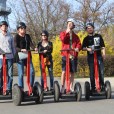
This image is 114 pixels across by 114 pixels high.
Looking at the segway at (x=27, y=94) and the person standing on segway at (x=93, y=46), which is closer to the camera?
the segway at (x=27, y=94)

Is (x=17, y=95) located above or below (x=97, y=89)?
below

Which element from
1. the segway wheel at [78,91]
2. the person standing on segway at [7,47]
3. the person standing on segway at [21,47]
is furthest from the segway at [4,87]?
the segway wheel at [78,91]

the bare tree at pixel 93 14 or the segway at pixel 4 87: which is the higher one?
the bare tree at pixel 93 14

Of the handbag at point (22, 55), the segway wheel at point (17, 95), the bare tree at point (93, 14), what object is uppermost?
the bare tree at point (93, 14)

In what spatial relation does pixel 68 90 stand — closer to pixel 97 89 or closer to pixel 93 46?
pixel 97 89

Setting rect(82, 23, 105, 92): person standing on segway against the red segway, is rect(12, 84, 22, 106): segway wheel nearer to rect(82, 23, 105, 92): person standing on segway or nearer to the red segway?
the red segway

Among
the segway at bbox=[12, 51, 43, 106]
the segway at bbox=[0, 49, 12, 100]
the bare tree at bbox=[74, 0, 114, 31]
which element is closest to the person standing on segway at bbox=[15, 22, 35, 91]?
the segway at bbox=[12, 51, 43, 106]

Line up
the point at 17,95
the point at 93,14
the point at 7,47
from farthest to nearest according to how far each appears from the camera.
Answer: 1. the point at 93,14
2. the point at 7,47
3. the point at 17,95

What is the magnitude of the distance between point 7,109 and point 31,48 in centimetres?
192

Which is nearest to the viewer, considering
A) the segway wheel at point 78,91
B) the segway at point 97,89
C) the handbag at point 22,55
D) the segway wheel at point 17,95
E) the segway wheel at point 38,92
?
the segway wheel at point 17,95

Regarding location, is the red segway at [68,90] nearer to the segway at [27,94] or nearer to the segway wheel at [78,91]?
the segway wheel at [78,91]

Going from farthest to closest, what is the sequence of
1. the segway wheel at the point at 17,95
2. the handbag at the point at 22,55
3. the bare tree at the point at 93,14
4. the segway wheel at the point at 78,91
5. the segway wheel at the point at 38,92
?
the bare tree at the point at 93,14, the handbag at the point at 22,55, the segway wheel at the point at 78,91, the segway wheel at the point at 38,92, the segway wheel at the point at 17,95

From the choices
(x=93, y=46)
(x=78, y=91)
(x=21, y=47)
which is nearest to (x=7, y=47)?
(x=21, y=47)

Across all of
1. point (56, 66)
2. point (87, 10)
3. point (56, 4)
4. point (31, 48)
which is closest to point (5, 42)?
point (31, 48)
